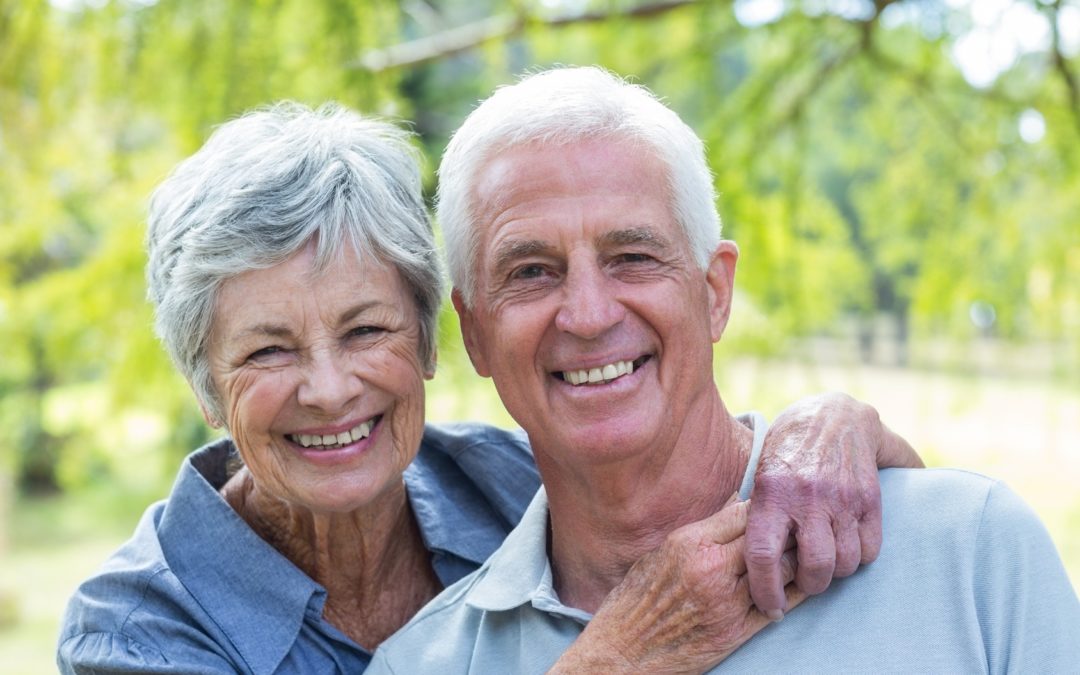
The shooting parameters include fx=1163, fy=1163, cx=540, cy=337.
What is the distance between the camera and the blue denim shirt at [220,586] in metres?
1.95

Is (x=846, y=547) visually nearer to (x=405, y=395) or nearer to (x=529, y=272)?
(x=529, y=272)

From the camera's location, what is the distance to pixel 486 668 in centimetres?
186

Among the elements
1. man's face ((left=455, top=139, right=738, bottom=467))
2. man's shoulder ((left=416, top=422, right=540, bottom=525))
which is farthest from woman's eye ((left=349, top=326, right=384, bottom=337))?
man's shoulder ((left=416, top=422, right=540, bottom=525))

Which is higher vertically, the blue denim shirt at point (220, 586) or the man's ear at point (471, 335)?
the man's ear at point (471, 335)

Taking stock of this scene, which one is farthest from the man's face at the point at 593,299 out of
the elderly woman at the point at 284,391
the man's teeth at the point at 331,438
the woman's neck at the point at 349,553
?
the woman's neck at the point at 349,553

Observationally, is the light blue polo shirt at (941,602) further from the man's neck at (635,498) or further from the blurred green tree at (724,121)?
the blurred green tree at (724,121)

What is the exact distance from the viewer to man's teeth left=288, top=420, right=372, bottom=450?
2.04m

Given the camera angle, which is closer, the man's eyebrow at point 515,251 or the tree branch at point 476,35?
the man's eyebrow at point 515,251

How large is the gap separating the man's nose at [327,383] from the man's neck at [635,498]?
35cm

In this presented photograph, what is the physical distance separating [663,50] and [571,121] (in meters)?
2.16

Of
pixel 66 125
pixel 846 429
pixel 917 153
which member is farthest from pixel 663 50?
pixel 846 429

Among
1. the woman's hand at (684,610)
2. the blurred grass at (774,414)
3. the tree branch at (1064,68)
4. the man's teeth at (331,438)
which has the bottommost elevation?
the blurred grass at (774,414)

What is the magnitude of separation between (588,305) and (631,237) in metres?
0.13

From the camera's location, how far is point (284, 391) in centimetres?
199
